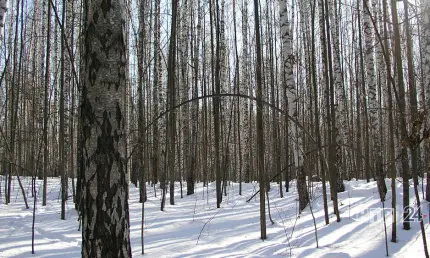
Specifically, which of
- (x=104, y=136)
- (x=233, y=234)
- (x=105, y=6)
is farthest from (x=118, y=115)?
(x=233, y=234)

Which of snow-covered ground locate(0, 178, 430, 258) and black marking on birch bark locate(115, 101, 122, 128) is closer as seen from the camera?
black marking on birch bark locate(115, 101, 122, 128)

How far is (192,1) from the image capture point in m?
12.4

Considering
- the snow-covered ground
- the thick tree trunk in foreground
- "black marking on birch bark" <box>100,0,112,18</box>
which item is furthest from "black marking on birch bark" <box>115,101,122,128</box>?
the snow-covered ground

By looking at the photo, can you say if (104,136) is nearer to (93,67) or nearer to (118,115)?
(118,115)

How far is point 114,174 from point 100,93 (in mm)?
438

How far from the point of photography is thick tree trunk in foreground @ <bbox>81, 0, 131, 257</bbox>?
166cm

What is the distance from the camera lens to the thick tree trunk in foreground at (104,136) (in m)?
1.66

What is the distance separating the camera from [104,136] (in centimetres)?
169

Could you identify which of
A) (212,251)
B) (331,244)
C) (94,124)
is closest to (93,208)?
(94,124)

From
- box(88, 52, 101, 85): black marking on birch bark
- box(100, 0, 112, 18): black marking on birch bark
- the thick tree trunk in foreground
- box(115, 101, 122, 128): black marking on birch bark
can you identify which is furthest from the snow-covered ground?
box(100, 0, 112, 18): black marking on birch bark

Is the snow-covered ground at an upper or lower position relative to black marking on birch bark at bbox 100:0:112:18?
lower

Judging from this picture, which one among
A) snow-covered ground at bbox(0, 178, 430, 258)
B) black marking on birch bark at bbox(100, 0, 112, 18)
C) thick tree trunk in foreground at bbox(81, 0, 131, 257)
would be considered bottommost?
snow-covered ground at bbox(0, 178, 430, 258)

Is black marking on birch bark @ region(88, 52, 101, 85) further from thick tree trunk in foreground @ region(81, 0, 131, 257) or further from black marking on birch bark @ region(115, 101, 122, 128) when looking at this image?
black marking on birch bark @ region(115, 101, 122, 128)

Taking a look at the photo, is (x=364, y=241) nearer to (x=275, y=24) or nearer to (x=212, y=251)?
(x=212, y=251)
